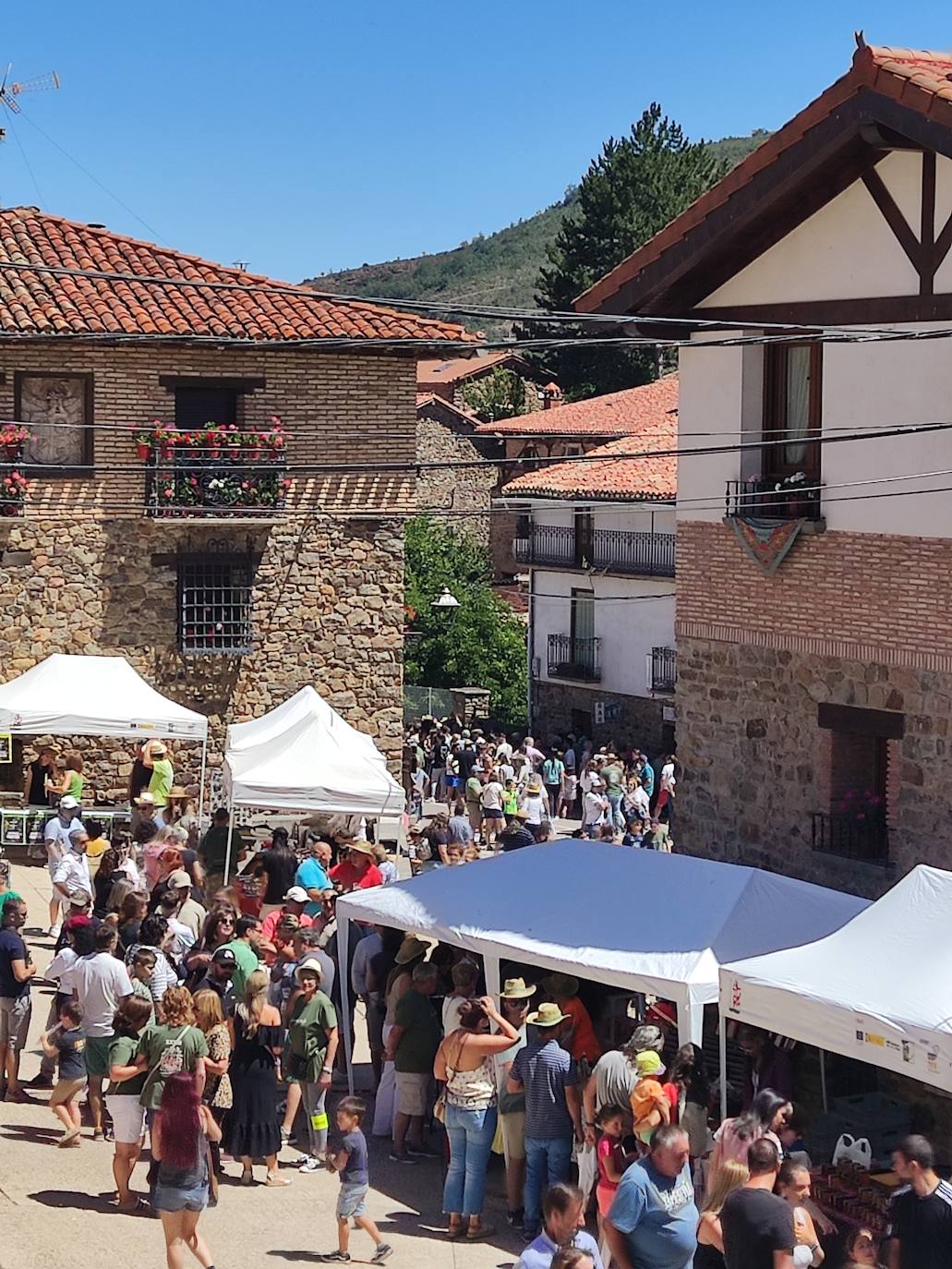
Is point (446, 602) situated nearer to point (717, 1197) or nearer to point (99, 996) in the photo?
point (99, 996)

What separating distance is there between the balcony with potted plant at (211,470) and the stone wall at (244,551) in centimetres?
17

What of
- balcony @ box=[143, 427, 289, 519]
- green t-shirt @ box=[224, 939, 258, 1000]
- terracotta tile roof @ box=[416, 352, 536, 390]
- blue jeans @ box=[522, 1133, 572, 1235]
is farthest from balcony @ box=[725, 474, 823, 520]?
terracotta tile roof @ box=[416, 352, 536, 390]

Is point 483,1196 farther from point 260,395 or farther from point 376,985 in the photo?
point 260,395

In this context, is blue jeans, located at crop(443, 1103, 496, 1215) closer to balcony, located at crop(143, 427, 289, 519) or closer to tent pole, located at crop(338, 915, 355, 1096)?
tent pole, located at crop(338, 915, 355, 1096)

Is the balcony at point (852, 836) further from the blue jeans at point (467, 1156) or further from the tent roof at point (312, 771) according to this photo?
the tent roof at point (312, 771)

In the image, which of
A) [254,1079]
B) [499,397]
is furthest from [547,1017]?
[499,397]

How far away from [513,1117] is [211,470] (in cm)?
1443

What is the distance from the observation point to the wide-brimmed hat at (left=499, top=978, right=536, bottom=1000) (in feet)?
35.2

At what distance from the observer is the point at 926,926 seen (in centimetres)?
954

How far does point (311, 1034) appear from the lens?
440 inches

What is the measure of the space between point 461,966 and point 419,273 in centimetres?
13649

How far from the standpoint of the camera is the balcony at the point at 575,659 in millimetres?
40469

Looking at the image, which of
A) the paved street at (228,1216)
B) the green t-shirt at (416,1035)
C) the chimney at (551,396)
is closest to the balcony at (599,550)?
the chimney at (551,396)

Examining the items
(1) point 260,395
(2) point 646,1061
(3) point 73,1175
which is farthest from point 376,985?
(1) point 260,395
